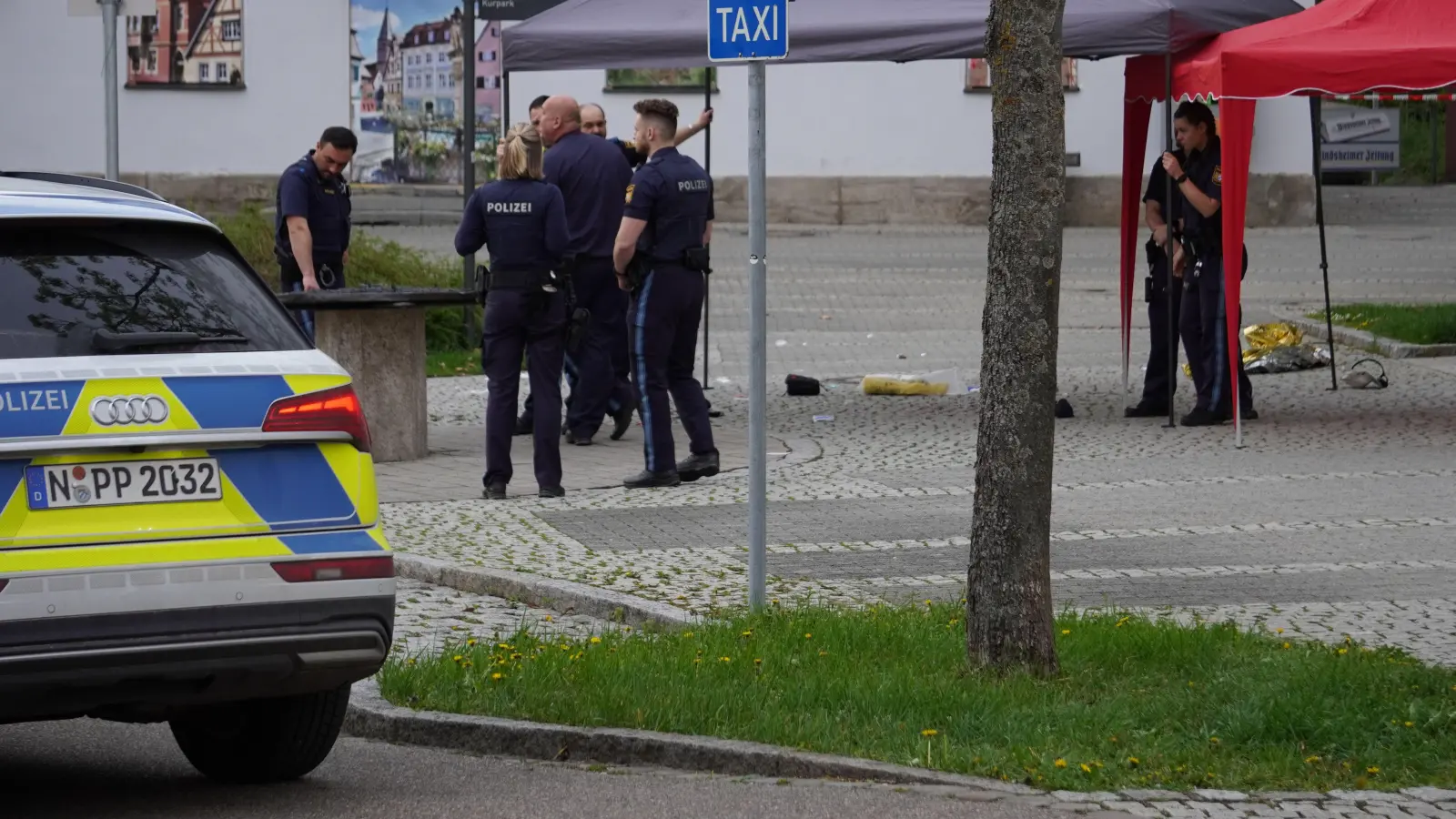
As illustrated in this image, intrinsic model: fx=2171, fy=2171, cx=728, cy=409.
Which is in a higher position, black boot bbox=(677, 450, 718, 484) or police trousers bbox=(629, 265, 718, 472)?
police trousers bbox=(629, 265, 718, 472)

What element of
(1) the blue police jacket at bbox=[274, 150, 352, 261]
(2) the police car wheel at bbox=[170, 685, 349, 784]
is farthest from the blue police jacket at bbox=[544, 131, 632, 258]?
(2) the police car wheel at bbox=[170, 685, 349, 784]

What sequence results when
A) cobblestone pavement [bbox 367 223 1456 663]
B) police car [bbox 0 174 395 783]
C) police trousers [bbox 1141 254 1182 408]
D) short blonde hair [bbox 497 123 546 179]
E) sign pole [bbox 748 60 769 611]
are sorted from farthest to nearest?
police trousers [bbox 1141 254 1182 408], short blonde hair [bbox 497 123 546 179], cobblestone pavement [bbox 367 223 1456 663], sign pole [bbox 748 60 769 611], police car [bbox 0 174 395 783]

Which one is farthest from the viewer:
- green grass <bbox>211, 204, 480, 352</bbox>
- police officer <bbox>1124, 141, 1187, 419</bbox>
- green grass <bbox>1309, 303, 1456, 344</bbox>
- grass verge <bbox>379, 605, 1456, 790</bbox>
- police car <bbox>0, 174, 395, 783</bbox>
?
green grass <bbox>1309, 303, 1456, 344</bbox>

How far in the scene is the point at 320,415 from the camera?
5.38 metres

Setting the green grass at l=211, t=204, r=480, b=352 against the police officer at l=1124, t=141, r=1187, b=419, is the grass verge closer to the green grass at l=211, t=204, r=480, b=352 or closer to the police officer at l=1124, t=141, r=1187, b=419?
the police officer at l=1124, t=141, r=1187, b=419

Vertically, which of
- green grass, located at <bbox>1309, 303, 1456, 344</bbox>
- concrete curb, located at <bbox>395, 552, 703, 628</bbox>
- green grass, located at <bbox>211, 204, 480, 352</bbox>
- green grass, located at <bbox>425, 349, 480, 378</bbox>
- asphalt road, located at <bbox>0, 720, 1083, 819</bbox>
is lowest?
asphalt road, located at <bbox>0, 720, 1083, 819</bbox>

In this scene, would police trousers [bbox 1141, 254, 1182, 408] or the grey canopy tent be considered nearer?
the grey canopy tent

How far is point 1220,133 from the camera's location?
510 inches

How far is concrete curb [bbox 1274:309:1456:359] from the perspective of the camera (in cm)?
1731

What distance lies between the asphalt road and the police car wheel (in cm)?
6

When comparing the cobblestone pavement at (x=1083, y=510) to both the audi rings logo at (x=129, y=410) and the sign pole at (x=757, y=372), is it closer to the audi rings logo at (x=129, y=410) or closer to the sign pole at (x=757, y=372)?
the sign pole at (x=757, y=372)

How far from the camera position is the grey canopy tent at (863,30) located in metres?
13.2

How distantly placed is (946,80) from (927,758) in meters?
27.8

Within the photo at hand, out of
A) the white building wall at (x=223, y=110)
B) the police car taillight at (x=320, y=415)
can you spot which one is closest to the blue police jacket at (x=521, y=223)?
the police car taillight at (x=320, y=415)
